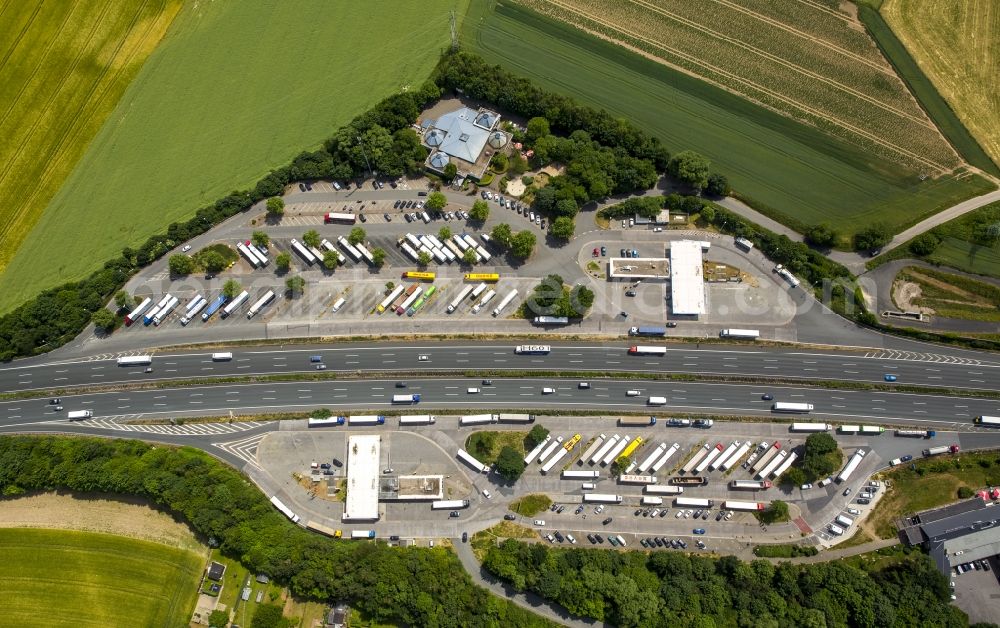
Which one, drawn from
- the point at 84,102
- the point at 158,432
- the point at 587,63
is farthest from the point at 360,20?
the point at 158,432

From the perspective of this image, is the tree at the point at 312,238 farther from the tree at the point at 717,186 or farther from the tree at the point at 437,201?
the tree at the point at 717,186

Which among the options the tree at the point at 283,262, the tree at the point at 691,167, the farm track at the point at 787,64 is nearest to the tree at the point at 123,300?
the tree at the point at 283,262

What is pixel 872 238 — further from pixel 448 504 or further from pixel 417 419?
pixel 448 504

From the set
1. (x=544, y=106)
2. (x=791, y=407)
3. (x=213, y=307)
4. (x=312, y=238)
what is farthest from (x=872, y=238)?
(x=213, y=307)

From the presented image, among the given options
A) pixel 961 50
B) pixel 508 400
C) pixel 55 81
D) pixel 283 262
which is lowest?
pixel 508 400

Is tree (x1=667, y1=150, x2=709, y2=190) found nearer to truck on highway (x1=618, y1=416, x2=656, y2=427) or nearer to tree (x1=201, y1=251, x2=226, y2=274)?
truck on highway (x1=618, y1=416, x2=656, y2=427)

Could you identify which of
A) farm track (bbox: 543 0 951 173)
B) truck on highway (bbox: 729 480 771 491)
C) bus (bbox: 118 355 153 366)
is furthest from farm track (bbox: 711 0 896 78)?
bus (bbox: 118 355 153 366)
